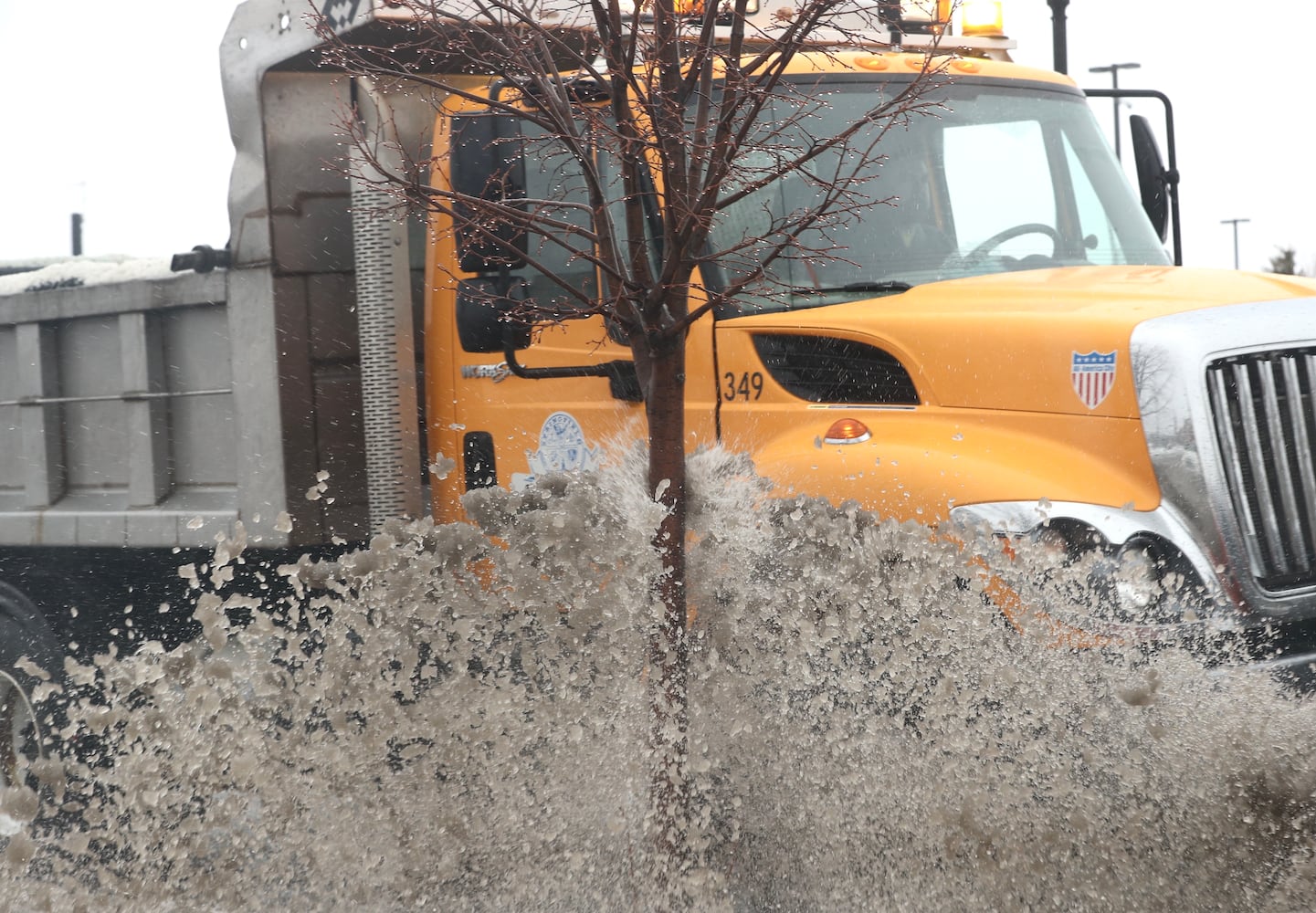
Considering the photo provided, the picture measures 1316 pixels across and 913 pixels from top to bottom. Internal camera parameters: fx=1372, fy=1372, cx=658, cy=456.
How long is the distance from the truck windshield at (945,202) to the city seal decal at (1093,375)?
747mm

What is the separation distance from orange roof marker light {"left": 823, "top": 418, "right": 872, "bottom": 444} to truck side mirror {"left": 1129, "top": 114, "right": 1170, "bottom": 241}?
2.44 m

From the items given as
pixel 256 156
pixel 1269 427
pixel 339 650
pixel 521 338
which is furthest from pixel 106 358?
pixel 1269 427

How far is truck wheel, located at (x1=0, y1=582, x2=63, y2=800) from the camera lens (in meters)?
5.62

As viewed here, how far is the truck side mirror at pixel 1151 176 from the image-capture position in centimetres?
575

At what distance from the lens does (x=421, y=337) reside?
538cm

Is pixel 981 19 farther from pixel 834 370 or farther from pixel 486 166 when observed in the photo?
pixel 486 166

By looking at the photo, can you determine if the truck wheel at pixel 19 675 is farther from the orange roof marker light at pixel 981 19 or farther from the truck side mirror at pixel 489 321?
the orange roof marker light at pixel 981 19

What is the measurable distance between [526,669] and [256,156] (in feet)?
9.10

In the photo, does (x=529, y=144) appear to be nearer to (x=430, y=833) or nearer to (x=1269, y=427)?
(x=430, y=833)

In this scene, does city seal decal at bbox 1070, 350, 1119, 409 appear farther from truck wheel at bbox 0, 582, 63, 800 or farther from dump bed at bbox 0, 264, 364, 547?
truck wheel at bbox 0, 582, 63, 800

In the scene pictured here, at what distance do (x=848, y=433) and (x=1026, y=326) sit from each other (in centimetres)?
59

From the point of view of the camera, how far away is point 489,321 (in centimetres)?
465

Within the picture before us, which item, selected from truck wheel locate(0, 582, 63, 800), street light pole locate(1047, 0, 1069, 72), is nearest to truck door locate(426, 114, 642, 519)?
truck wheel locate(0, 582, 63, 800)

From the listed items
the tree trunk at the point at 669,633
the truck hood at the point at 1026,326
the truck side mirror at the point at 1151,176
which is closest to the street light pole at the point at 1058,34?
the truck side mirror at the point at 1151,176
